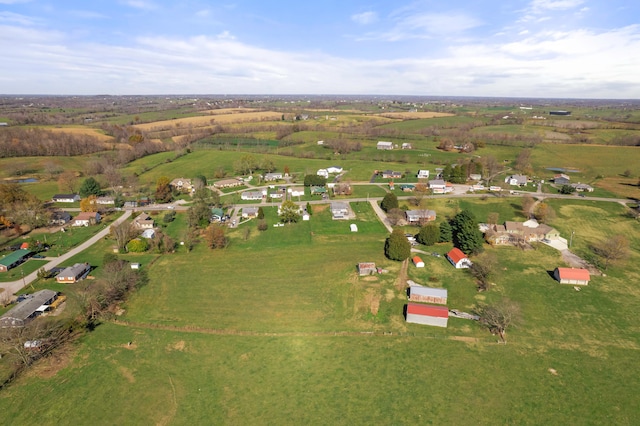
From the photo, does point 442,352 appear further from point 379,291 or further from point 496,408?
point 379,291

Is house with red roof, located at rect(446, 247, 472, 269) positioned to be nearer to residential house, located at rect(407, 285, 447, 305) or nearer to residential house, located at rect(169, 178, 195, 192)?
residential house, located at rect(407, 285, 447, 305)

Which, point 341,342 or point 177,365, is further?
point 341,342

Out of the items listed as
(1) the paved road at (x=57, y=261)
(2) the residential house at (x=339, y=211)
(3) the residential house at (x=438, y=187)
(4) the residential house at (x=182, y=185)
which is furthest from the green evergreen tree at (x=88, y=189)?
(3) the residential house at (x=438, y=187)

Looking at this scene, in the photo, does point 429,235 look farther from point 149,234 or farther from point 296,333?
point 149,234

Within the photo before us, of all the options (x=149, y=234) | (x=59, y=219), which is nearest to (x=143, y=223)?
(x=149, y=234)

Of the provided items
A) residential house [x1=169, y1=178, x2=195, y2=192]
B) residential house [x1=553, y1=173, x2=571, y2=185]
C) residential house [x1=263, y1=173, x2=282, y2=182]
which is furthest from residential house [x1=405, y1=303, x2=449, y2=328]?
residential house [x1=553, y1=173, x2=571, y2=185]

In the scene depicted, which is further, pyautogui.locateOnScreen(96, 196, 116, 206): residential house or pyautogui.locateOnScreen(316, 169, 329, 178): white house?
pyautogui.locateOnScreen(316, 169, 329, 178): white house

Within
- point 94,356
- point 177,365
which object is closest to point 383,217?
point 177,365
